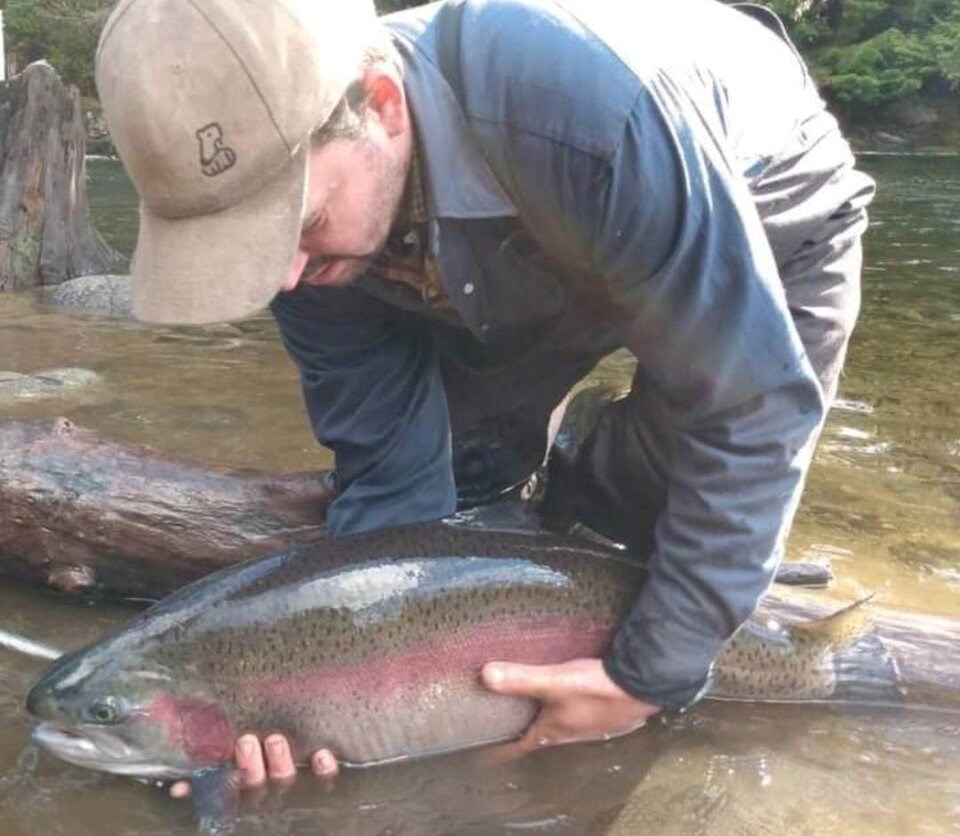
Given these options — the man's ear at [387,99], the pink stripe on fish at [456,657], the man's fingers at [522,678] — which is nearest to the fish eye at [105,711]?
the pink stripe on fish at [456,657]

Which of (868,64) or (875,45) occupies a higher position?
(875,45)

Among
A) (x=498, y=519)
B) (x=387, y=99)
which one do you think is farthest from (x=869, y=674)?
(x=387, y=99)

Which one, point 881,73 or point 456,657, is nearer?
point 456,657

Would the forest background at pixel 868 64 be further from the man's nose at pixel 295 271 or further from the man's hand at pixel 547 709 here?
the man's nose at pixel 295 271

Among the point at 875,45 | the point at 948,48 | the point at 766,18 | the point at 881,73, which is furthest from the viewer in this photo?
the point at 875,45

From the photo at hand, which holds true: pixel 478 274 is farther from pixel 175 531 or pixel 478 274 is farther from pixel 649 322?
pixel 175 531

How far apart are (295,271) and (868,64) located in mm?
34233

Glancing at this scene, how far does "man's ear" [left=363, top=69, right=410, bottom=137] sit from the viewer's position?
94.9 inches

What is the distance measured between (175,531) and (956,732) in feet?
6.82

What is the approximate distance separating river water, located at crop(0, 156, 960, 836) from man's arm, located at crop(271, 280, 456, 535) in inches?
29.0

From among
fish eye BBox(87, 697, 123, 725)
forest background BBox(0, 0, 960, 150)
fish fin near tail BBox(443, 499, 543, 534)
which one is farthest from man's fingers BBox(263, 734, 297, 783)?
forest background BBox(0, 0, 960, 150)

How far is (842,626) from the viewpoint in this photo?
3398 mm

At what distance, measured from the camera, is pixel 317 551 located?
3221 mm

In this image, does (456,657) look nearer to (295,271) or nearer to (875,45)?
(295,271)
